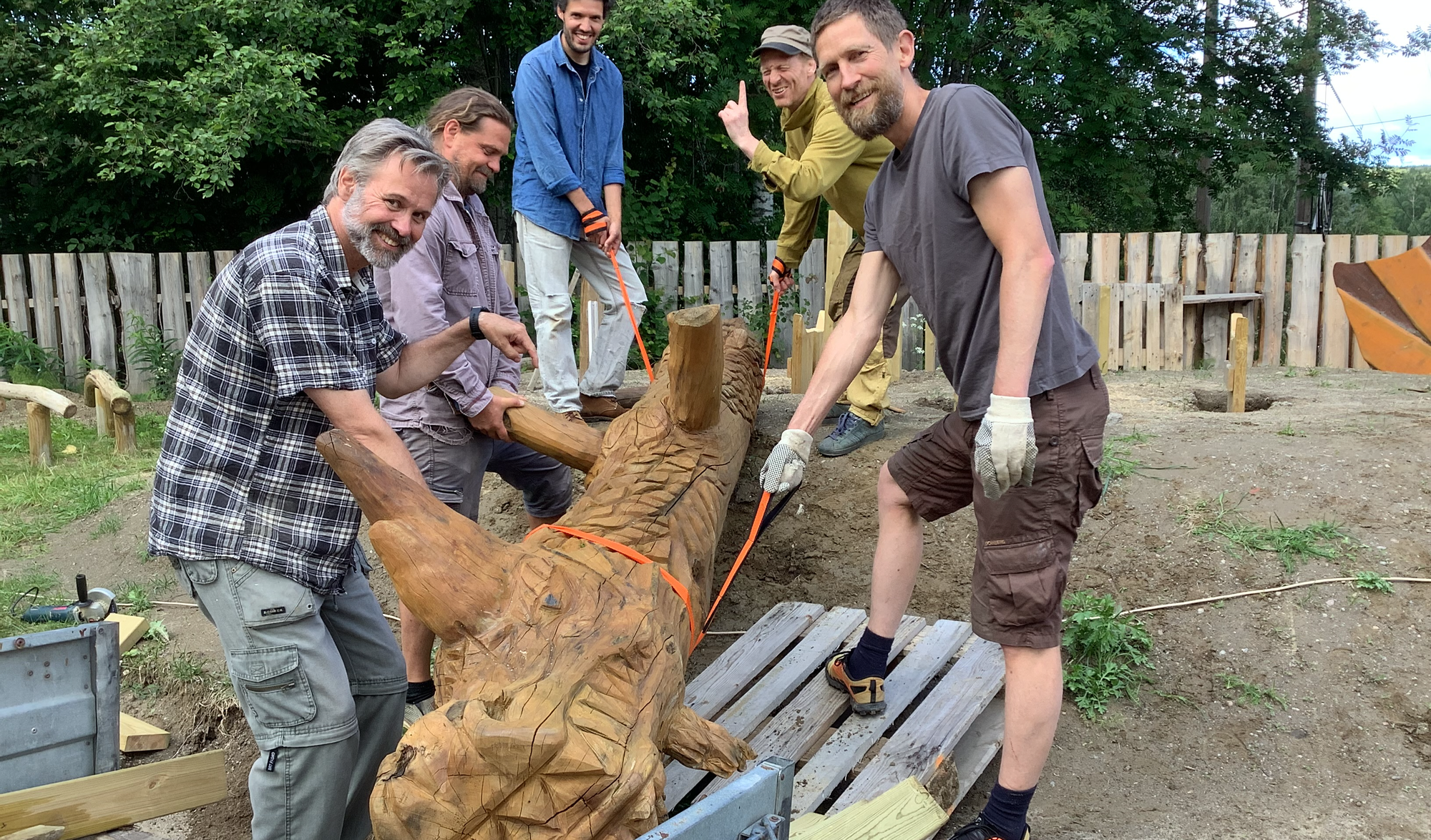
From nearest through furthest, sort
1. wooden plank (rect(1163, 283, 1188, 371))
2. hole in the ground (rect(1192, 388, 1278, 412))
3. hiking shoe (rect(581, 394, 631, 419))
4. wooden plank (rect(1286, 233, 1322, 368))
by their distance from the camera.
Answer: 1. hiking shoe (rect(581, 394, 631, 419))
2. hole in the ground (rect(1192, 388, 1278, 412))
3. wooden plank (rect(1163, 283, 1188, 371))
4. wooden plank (rect(1286, 233, 1322, 368))

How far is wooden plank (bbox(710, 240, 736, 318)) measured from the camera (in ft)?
30.1

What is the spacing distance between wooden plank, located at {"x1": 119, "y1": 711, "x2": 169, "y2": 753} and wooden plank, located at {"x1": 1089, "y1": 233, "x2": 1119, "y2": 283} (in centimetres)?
771

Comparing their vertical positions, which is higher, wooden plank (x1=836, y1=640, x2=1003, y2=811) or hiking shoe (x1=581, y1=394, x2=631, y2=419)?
hiking shoe (x1=581, y1=394, x2=631, y2=419)

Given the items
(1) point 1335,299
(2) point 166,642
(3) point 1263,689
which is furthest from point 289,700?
(1) point 1335,299

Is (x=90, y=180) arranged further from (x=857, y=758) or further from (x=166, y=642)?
(x=857, y=758)

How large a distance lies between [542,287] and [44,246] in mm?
9208

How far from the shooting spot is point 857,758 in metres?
2.72

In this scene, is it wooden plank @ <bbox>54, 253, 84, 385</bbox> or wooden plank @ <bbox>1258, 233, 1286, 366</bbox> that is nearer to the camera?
wooden plank @ <bbox>1258, 233, 1286, 366</bbox>

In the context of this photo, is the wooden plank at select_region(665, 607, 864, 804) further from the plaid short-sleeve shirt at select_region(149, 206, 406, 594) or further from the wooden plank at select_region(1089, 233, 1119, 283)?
the wooden plank at select_region(1089, 233, 1119, 283)

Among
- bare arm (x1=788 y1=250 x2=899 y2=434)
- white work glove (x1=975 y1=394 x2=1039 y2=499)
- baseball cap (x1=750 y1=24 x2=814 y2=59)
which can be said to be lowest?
white work glove (x1=975 y1=394 x2=1039 y2=499)

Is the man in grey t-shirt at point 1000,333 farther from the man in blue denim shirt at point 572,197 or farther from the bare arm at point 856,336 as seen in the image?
the man in blue denim shirt at point 572,197

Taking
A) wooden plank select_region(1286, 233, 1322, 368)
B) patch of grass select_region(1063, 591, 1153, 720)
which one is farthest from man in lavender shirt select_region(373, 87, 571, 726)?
wooden plank select_region(1286, 233, 1322, 368)

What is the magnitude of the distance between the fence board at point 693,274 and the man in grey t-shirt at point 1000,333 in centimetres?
676

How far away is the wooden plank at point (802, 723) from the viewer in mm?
2738
